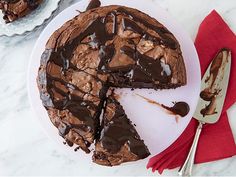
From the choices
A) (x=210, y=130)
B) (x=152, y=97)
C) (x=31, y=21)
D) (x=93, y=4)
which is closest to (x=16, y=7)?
(x=31, y=21)

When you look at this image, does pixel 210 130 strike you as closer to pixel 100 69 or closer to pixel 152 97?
pixel 152 97

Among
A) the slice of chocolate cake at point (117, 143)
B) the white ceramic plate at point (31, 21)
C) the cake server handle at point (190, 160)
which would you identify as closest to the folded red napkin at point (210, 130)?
the cake server handle at point (190, 160)

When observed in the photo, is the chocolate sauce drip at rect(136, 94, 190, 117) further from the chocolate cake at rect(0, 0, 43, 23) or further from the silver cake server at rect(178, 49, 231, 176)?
the chocolate cake at rect(0, 0, 43, 23)

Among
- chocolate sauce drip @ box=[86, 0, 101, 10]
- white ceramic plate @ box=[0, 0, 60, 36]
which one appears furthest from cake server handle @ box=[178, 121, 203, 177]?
white ceramic plate @ box=[0, 0, 60, 36]

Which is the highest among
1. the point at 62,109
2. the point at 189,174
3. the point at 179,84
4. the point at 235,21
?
the point at 235,21

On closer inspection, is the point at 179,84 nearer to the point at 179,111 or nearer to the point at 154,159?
the point at 179,111

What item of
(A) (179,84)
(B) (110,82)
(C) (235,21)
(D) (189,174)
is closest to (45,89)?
(B) (110,82)
